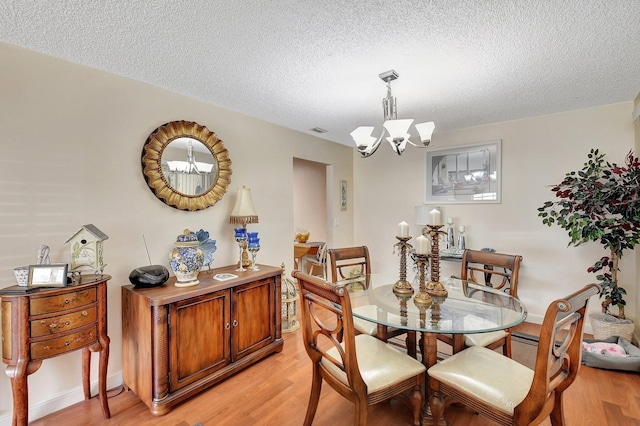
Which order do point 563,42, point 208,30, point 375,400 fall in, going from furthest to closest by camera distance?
point 563,42, point 208,30, point 375,400

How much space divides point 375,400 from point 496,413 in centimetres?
55

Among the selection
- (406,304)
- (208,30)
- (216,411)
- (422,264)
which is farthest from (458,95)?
(216,411)

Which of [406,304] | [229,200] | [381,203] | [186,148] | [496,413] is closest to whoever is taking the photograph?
[496,413]

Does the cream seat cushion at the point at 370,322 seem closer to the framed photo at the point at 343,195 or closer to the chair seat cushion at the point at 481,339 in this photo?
the chair seat cushion at the point at 481,339

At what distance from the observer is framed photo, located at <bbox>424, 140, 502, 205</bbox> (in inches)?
141

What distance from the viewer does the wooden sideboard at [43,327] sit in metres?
1.53

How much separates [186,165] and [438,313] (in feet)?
7.77

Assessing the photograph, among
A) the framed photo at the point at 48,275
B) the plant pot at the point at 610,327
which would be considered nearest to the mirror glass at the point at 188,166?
the framed photo at the point at 48,275

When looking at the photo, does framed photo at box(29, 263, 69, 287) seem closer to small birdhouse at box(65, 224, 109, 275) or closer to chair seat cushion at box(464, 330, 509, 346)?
small birdhouse at box(65, 224, 109, 275)

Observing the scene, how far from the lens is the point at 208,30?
166 cm

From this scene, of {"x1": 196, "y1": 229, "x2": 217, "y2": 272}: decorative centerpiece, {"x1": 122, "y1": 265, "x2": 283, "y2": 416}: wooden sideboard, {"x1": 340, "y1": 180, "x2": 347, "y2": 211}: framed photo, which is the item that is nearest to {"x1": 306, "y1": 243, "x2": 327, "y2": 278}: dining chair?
{"x1": 340, "y1": 180, "x2": 347, "y2": 211}: framed photo

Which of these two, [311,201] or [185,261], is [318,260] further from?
[185,261]

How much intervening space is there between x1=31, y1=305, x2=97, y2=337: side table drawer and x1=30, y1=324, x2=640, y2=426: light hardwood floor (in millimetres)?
690

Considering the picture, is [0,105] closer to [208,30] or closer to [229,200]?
[208,30]
